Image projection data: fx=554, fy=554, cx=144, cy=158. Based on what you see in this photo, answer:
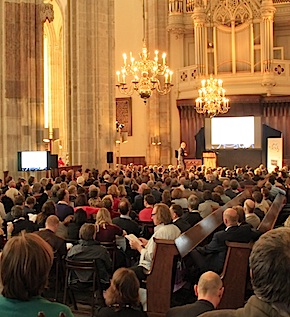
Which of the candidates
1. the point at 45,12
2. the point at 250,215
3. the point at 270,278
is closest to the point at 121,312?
the point at 270,278

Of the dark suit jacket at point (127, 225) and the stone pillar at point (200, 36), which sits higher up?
the stone pillar at point (200, 36)

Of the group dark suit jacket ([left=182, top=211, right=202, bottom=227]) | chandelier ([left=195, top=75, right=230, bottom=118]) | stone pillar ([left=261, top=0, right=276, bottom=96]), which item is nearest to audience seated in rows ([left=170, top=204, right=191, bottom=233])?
dark suit jacket ([left=182, top=211, right=202, bottom=227])

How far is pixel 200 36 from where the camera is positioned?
2538cm

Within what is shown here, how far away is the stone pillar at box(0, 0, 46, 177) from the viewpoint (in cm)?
1557

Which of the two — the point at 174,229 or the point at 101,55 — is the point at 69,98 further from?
the point at 174,229

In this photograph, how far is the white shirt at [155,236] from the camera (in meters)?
6.20

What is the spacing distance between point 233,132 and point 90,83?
8.11 metres

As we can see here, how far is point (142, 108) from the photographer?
27.8 metres

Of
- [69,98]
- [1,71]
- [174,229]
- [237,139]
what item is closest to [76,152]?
[69,98]

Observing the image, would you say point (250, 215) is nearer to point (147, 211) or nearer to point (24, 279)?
point (147, 211)

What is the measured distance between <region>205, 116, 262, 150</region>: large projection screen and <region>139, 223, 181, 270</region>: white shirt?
18.4 meters

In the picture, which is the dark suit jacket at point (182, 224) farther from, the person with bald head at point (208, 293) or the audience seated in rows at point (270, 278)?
the audience seated in rows at point (270, 278)

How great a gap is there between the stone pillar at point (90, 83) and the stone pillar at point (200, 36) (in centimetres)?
657

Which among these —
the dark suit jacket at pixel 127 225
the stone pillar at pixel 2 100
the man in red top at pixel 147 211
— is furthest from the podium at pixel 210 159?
the dark suit jacket at pixel 127 225
